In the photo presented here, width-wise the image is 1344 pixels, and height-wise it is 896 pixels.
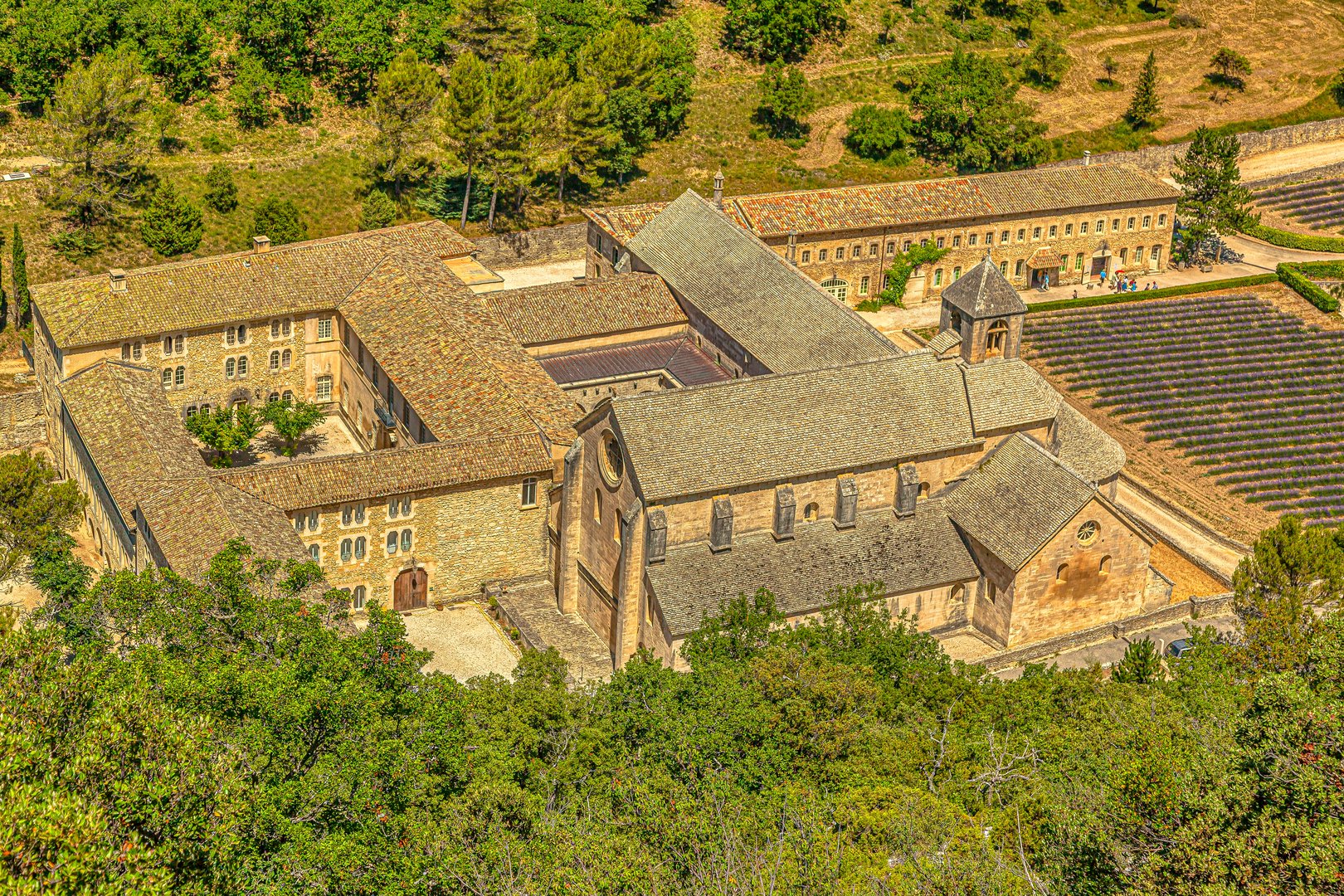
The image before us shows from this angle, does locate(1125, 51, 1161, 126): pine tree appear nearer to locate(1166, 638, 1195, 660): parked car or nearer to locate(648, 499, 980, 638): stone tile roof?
locate(648, 499, 980, 638): stone tile roof

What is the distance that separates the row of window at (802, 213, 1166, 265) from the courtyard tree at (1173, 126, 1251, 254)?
278 cm

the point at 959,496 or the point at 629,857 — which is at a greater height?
the point at 629,857

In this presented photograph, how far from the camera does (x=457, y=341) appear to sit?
83.2 metres

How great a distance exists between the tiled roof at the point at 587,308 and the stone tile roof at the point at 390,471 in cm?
1568

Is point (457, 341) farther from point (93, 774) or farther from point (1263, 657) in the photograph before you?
point (93, 774)

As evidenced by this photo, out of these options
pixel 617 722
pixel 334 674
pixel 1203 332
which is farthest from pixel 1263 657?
pixel 1203 332

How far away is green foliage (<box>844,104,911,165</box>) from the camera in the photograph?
131375mm

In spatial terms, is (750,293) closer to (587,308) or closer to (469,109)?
(587,308)

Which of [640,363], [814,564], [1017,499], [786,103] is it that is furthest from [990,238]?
[814,564]

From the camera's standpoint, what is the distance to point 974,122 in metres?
130

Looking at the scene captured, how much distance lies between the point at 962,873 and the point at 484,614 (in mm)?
39094

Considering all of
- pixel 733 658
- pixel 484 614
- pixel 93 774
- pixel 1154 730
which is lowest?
pixel 484 614

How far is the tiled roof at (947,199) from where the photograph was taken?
4232 inches

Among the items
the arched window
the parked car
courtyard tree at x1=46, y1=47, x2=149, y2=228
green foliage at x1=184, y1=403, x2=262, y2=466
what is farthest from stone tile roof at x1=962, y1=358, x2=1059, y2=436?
courtyard tree at x1=46, y1=47, x2=149, y2=228
